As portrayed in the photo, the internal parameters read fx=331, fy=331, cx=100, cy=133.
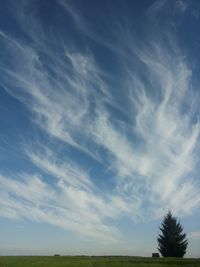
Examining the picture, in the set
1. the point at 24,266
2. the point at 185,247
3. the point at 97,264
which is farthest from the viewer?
the point at 185,247

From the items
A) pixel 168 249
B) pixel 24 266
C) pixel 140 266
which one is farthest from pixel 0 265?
pixel 168 249

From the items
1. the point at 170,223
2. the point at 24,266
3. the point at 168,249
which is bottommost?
the point at 24,266

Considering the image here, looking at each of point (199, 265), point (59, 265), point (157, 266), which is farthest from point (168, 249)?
point (59, 265)

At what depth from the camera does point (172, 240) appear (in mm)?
66125

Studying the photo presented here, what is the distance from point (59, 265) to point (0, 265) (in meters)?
5.94

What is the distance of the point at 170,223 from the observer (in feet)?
227

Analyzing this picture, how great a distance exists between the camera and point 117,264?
115 ft

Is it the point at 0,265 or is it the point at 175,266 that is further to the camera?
the point at 175,266

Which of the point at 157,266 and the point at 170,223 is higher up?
the point at 170,223

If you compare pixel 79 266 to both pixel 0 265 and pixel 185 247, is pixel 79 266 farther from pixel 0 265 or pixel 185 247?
pixel 185 247

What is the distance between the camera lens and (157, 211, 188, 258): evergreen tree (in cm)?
6581

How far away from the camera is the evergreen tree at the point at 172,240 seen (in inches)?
2591

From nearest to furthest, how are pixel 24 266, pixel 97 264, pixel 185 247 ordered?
pixel 24 266, pixel 97 264, pixel 185 247

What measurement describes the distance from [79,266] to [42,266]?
3722 mm
